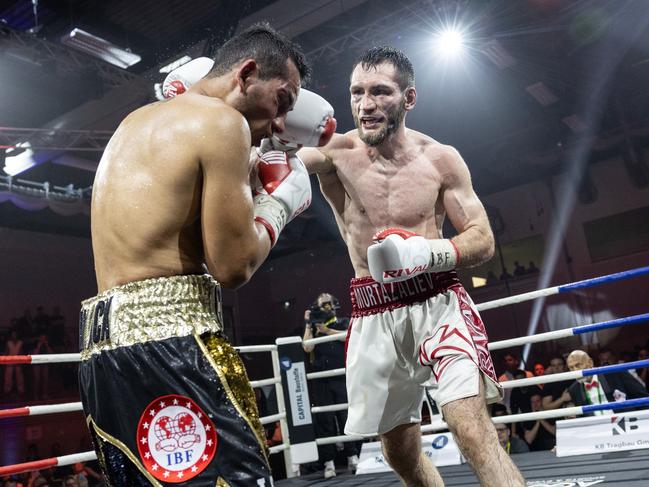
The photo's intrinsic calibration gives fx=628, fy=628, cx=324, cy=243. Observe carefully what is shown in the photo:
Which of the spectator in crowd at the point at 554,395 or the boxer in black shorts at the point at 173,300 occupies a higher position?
the boxer in black shorts at the point at 173,300

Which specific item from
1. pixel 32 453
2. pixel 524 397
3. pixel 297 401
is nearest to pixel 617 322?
pixel 297 401

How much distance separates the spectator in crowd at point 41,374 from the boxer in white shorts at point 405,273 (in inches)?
304

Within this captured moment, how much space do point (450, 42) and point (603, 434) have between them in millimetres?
5705

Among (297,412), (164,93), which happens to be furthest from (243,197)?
(297,412)

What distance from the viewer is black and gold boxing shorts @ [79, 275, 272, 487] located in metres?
1.13

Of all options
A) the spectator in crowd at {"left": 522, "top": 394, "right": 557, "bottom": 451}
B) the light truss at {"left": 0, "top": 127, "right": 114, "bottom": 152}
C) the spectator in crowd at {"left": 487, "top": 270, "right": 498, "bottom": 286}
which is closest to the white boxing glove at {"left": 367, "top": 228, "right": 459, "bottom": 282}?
the spectator in crowd at {"left": 522, "top": 394, "right": 557, "bottom": 451}

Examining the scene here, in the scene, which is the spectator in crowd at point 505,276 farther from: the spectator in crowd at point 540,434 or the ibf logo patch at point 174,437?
the ibf logo patch at point 174,437

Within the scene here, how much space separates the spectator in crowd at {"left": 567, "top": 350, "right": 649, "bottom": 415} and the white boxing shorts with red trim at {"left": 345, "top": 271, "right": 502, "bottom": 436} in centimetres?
264

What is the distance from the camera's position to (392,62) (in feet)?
7.41

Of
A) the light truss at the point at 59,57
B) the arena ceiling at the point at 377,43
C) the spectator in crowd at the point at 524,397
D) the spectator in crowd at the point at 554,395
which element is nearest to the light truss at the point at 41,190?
the arena ceiling at the point at 377,43

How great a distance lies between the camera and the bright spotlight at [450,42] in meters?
7.45

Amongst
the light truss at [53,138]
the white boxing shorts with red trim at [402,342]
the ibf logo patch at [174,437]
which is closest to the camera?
the ibf logo patch at [174,437]

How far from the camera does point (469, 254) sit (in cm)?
196

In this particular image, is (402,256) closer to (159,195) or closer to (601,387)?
(159,195)
